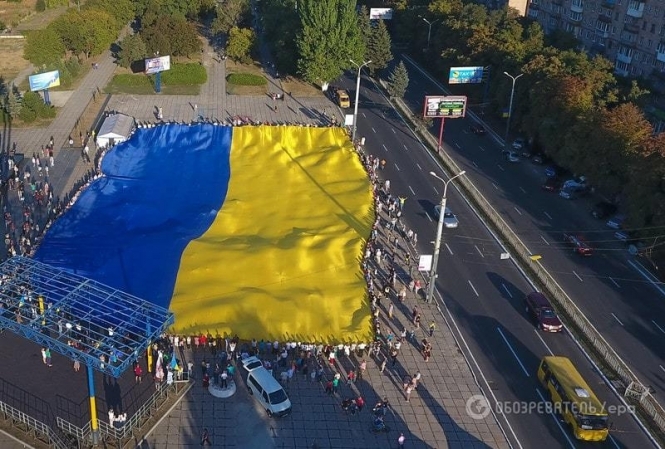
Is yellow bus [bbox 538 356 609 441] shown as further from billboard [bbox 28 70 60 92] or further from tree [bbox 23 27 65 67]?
tree [bbox 23 27 65 67]

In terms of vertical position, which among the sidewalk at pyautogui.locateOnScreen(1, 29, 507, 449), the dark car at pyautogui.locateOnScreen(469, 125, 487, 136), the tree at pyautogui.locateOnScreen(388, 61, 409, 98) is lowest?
the sidewalk at pyautogui.locateOnScreen(1, 29, 507, 449)

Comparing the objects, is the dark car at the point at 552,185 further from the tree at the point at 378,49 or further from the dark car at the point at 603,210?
the tree at the point at 378,49

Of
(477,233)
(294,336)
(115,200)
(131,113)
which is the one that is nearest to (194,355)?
(294,336)

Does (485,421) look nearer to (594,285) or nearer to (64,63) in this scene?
(594,285)

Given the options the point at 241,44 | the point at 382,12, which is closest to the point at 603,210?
the point at 241,44

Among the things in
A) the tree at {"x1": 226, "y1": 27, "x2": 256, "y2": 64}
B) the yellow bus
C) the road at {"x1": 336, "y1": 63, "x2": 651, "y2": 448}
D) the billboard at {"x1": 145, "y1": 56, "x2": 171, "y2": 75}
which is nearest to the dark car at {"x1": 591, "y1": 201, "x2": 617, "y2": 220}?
the road at {"x1": 336, "y1": 63, "x2": 651, "y2": 448}

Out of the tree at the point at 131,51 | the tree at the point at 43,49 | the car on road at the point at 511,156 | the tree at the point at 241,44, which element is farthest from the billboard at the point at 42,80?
the car on road at the point at 511,156
